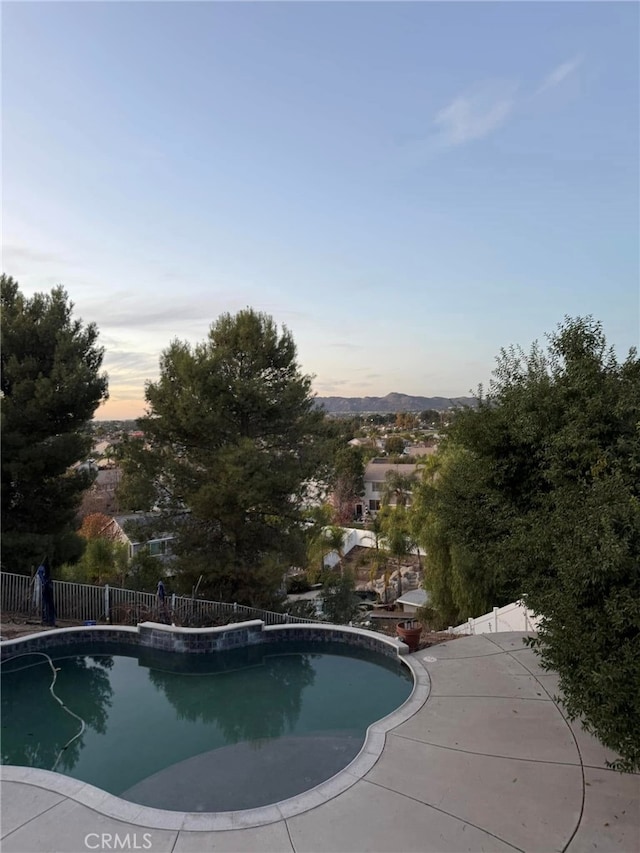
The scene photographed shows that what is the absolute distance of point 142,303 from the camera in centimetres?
1992

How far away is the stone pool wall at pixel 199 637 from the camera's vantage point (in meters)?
9.41

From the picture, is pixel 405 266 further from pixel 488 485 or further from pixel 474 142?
pixel 488 485

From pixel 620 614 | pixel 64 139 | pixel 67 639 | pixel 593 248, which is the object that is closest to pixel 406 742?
pixel 620 614

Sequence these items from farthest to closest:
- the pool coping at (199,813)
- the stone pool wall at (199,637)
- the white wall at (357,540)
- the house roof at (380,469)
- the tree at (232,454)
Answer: the house roof at (380,469) < the white wall at (357,540) < the tree at (232,454) < the stone pool wall at (199,637) < the pool coping at (199,813)

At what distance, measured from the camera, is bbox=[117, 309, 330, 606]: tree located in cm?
1324

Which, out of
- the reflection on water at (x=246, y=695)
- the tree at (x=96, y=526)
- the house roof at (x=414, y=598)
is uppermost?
the reflection on water at (x=246, y=695)

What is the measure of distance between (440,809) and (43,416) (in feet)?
39.6

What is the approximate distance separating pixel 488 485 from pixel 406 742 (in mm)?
3641

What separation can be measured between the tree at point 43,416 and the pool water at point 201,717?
462 cm

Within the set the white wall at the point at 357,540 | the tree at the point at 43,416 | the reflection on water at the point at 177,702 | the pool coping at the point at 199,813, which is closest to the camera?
the pool coping at the point at 199,813

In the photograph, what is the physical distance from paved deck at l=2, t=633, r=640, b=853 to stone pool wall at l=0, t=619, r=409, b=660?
338 centimetres
